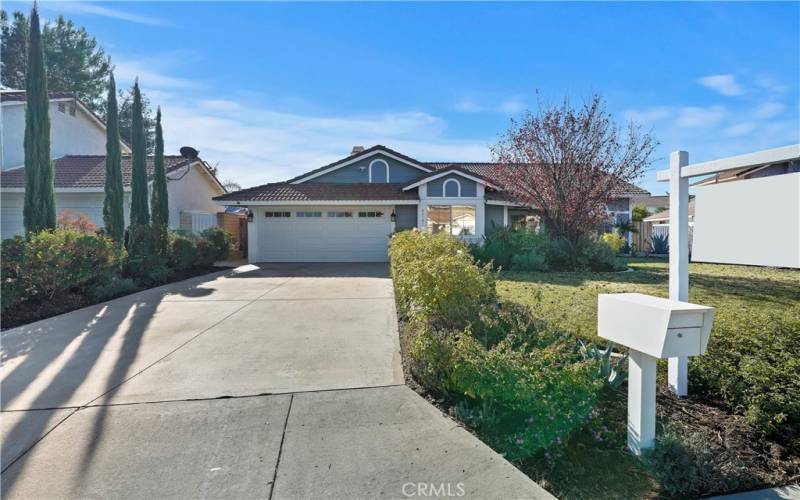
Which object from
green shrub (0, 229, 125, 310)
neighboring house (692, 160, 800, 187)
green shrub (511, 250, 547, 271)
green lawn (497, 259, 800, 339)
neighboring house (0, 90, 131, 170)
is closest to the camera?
neighboring house (692, 160, 800, 187)

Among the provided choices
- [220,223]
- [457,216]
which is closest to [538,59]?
[457,216]

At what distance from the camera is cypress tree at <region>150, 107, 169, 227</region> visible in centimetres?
1364

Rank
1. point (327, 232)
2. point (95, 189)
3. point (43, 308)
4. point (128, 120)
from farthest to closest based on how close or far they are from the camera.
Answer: point (128, 120), point (327, 232), point (95, 189), point (43, 308)

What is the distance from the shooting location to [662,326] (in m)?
2.50

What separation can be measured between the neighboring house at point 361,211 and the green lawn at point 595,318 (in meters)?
5.69

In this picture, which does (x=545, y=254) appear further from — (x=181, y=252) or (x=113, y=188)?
(x=113, y=188)

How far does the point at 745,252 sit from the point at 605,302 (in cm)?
121

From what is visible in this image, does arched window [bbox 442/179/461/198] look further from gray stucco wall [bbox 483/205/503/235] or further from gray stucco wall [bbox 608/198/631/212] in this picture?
gray stucco wall [bbox 608/198/631/212]

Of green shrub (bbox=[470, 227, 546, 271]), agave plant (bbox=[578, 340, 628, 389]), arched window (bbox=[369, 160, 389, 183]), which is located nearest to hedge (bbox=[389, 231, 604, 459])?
agave plant (bbox=[578, 340, 628, 389])

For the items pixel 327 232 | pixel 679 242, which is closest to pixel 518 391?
pixel 679 242

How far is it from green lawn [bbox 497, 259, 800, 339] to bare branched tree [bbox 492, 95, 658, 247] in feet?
8.52

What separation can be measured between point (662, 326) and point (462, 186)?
14.5m

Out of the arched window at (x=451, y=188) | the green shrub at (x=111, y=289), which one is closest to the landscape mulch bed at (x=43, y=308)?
the green shrub at (x=111, y=289)

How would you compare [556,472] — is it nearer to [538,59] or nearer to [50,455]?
[50,455]
